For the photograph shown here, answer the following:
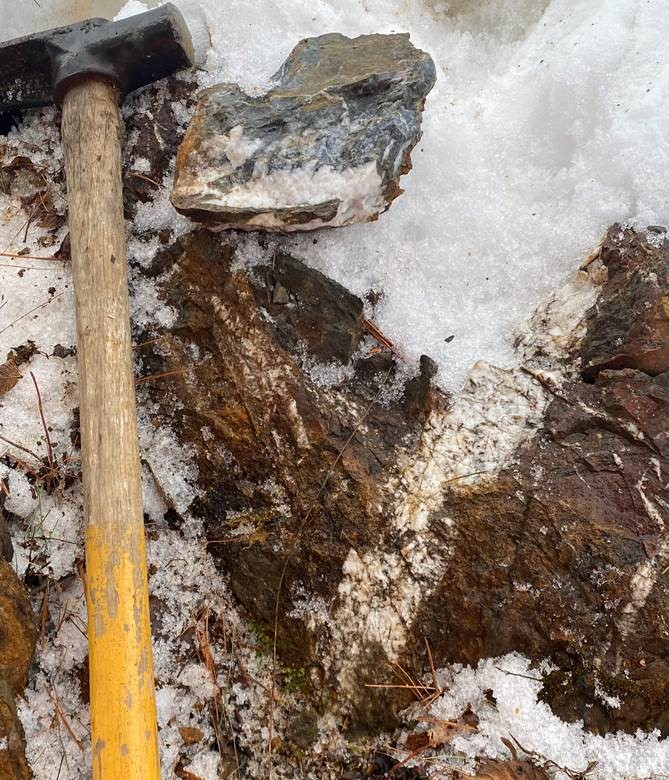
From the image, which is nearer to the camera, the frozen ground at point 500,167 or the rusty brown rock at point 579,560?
the rusty brown rock at point 579,560

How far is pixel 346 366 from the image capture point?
2414mm

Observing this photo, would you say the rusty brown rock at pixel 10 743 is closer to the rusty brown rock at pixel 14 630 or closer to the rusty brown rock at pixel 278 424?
the rusty brown rock at pixel 14 630

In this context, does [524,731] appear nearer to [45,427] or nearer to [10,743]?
[10,743]

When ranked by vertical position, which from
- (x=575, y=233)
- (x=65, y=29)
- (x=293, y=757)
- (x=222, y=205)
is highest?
(x=65, y=29)

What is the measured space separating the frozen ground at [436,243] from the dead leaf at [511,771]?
0.05 meters

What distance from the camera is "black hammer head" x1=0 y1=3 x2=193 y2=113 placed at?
7.83ft

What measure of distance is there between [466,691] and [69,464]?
1.63m

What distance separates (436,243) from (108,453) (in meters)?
1.47

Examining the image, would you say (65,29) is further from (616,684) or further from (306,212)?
(616,684)

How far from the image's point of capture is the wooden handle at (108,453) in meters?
1.95

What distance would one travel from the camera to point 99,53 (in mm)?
2398

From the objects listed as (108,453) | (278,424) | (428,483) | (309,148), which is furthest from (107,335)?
(428,483)

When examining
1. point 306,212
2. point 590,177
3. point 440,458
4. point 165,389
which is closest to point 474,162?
point 590,177

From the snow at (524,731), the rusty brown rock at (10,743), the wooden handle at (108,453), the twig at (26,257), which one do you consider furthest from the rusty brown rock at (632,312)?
the rusty brown rock at (10,743)
